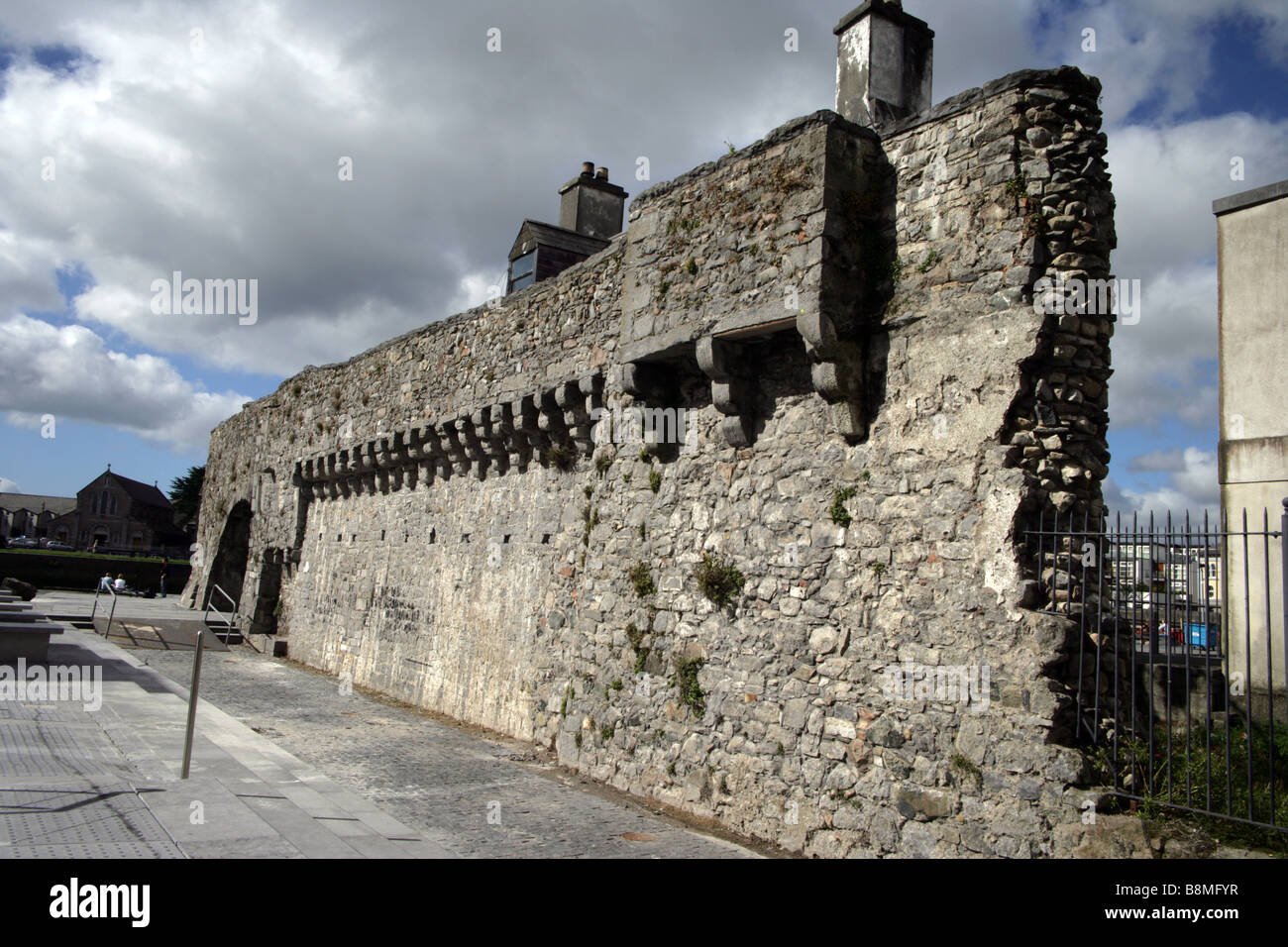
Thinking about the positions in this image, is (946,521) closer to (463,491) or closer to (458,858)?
(458,858)

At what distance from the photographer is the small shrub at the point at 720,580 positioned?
295 inches

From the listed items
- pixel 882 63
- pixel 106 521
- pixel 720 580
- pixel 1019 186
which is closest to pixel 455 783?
A: pixel 720 580

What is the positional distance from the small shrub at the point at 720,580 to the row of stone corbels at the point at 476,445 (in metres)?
2.86

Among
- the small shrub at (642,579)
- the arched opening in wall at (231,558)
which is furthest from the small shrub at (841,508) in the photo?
the arched opening in wall at (231,558)

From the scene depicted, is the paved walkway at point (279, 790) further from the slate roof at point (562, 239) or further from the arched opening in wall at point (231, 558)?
the arched opening in wall at point (231, 558)

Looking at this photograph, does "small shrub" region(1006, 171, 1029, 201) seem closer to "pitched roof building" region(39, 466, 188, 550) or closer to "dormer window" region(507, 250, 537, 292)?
"dormer window" region(507, 250, 537, 292)

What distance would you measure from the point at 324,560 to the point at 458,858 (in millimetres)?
12703

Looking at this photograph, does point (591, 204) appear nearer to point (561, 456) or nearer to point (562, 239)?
point (562, 239)

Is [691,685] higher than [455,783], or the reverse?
[691,685]

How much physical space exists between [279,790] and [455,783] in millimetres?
1867

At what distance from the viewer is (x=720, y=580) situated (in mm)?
7570

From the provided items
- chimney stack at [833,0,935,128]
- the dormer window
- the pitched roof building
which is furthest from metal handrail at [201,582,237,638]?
the pitched roof building

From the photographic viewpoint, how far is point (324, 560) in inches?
691

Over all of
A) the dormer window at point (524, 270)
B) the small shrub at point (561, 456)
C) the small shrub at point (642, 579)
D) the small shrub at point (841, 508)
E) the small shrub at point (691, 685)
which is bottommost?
Result: the small shrub at point (691, 685)
